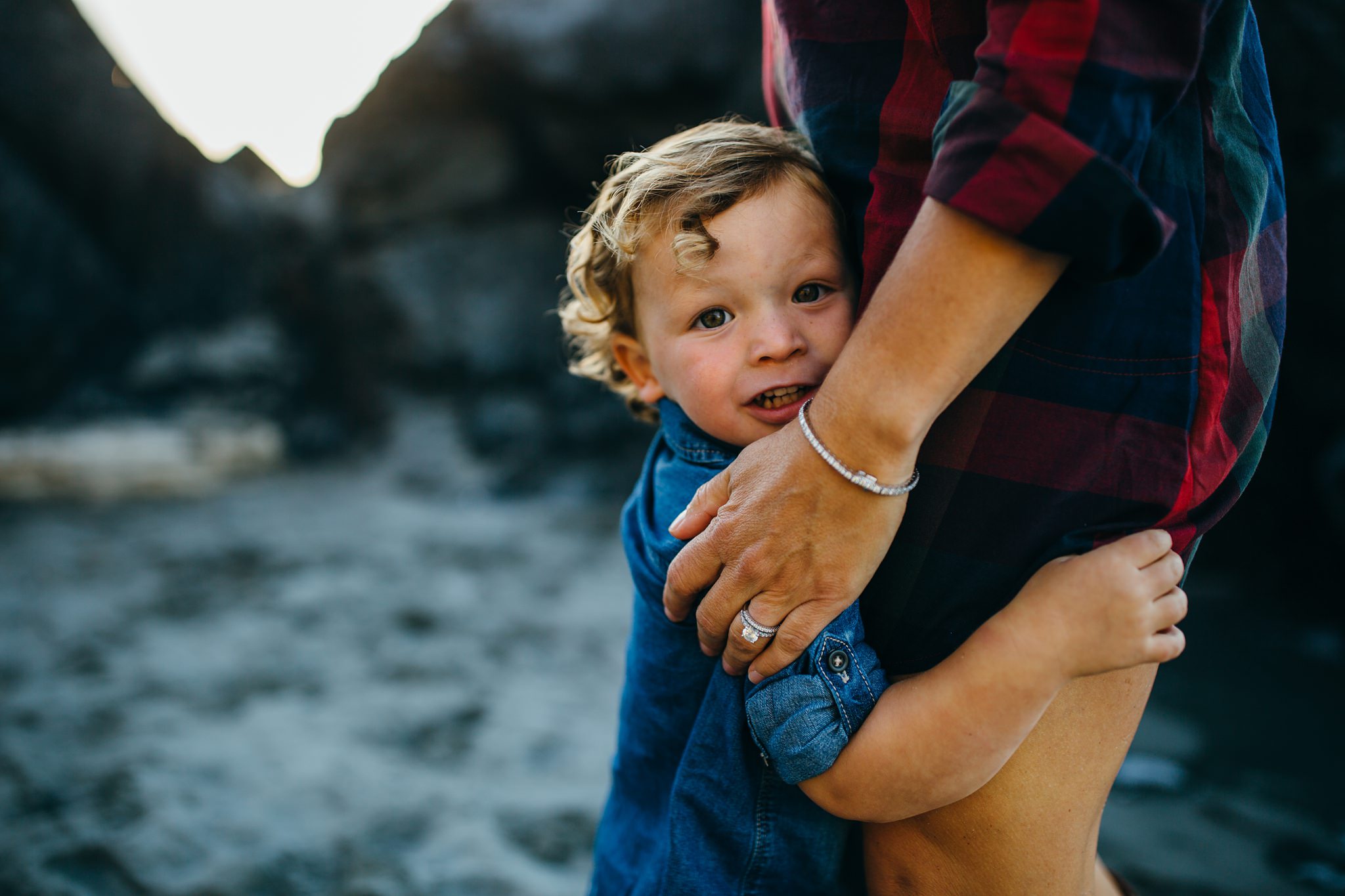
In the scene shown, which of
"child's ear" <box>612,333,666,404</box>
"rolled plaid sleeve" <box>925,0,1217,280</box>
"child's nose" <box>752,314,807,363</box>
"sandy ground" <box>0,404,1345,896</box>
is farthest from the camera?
"sandy ground" <box>0,404,1345,896</box>

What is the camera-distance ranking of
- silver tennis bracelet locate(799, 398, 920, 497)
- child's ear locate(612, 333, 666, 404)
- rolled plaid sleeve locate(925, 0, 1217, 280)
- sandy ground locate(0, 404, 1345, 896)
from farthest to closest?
sandy ground locate(0, 404, 1345, 896) < child's ear locate(612, 333, 666, 404) < silver tennis bracelet locate(799, 398, 920, 497) < rolled plaid sleeve locate(925, 0, 1217, 280)

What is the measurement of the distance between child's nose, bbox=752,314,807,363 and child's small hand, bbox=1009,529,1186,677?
0.37m

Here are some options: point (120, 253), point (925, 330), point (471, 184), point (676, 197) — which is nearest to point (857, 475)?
point (925, 330)

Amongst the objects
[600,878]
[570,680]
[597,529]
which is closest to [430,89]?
[597,529]

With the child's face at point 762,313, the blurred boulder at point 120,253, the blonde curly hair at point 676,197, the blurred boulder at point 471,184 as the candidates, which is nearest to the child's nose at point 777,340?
the child's face at point 762,313

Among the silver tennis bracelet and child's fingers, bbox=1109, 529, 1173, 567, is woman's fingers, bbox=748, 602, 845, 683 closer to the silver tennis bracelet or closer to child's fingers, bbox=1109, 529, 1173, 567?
the silver tennis bracelet

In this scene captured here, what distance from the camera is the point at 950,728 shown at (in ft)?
2.74

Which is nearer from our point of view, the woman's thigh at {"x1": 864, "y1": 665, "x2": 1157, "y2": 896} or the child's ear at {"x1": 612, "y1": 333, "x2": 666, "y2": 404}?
the woman's thigh at {"x1": 864, "y1": 665, "x2": 1157, "y2": 896}

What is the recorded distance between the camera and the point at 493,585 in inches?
146

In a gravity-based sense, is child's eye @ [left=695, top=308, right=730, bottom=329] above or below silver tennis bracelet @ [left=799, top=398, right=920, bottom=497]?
above

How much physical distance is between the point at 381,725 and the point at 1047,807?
2117 mm

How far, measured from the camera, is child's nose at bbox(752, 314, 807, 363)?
1013 millimetres

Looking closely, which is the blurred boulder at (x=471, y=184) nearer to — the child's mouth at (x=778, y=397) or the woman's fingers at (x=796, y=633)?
the child's mouth at (x=778, y=397)

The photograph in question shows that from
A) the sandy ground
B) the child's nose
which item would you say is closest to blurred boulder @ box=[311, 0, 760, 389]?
the sandy ground
